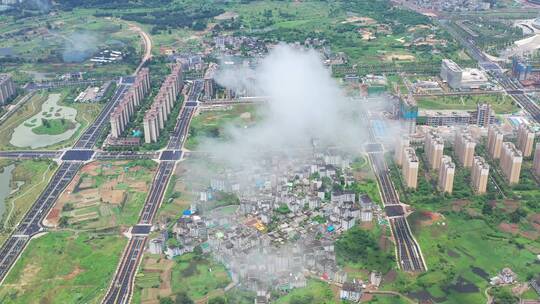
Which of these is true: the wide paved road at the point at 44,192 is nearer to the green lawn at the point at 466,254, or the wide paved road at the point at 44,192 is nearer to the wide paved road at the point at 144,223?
the wide paved road at the point at 144,223

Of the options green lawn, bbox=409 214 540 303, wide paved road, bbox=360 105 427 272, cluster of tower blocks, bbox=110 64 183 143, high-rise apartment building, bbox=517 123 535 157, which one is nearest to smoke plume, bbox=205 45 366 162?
wide paved road, bbox=360 105 427 272

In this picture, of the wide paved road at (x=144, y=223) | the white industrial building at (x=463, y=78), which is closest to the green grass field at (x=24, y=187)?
the wide paved road at (x=144, y=223)

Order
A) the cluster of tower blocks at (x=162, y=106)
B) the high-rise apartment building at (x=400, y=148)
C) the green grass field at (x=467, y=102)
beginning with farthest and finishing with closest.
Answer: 1. the green grass field at (x=467, y=102)
2. the cluster of tower blocks at (x=162, y=106)
3. the high-rise apartment building at (x=400, y=148)

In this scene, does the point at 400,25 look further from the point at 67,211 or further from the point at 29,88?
the point at 67,211

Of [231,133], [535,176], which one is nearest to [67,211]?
[231,133]

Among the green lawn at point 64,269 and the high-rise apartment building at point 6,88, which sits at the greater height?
the high-rise apartment building at point 6,88

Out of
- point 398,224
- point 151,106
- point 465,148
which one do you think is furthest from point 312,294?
point 151,106

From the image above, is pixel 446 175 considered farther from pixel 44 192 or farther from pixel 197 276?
pixel 44 192
